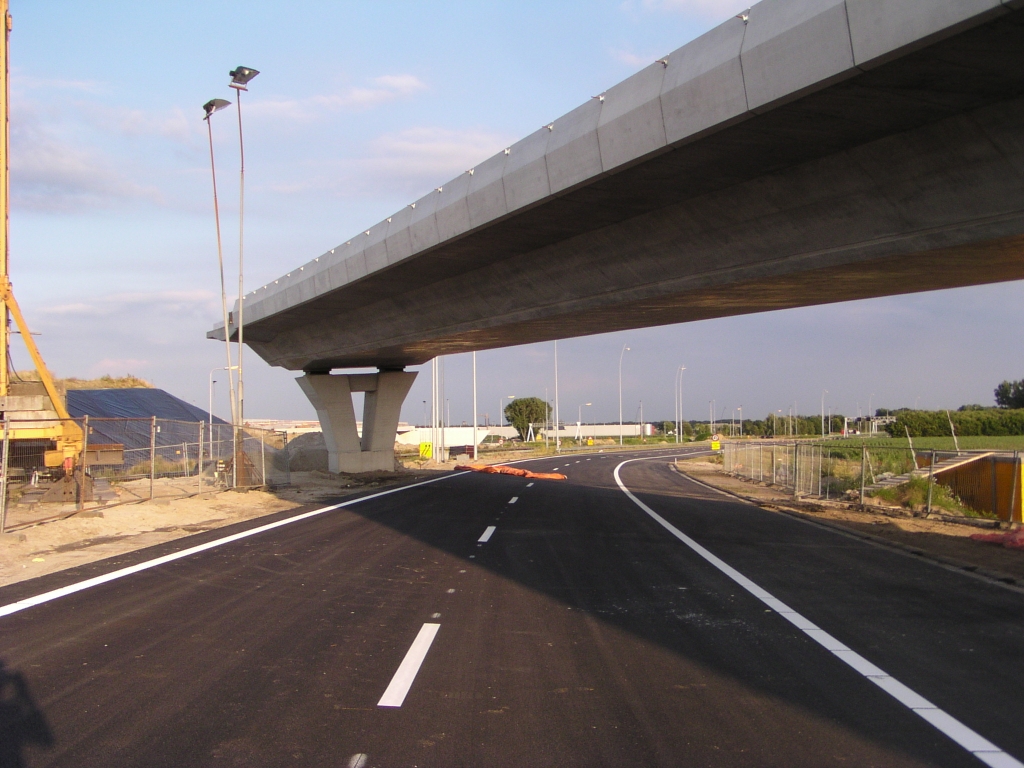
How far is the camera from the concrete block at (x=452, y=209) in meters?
18.2

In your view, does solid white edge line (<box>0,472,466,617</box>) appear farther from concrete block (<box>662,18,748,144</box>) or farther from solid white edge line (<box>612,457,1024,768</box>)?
concrete block (<box>662,18,748,144</box>)

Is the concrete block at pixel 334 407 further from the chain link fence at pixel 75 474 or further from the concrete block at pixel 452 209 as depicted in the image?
the concrete block at pixel 452 209

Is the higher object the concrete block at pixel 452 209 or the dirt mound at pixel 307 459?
the concrete block at pixel 452 209

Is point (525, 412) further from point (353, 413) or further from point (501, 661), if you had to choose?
point (501, 661)

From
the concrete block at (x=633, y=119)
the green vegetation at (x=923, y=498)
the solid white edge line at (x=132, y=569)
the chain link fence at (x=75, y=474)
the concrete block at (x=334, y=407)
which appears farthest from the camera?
the concrete block at (x=334, y=407)

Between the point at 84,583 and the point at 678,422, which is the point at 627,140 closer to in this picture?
the point at 84,583

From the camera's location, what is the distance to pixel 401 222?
20984mm

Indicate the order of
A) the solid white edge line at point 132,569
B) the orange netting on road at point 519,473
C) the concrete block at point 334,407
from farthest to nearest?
the orange netting on road at point 519,473, the concrete block at point 334,407, the solid white edge line at point 132,569

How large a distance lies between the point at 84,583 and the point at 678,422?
109585mm

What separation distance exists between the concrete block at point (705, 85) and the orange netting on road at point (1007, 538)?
9.77 metres

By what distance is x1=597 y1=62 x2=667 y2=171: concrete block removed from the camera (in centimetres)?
1284

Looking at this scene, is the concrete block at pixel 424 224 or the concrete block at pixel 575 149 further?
the concrete block at pixel 424 224

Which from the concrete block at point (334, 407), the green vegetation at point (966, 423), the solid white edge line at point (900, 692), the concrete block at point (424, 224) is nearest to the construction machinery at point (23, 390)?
the concrete block at point (424, 224)

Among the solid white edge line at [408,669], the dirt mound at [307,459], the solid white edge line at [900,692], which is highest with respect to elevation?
the dirt mound at [307,459]
